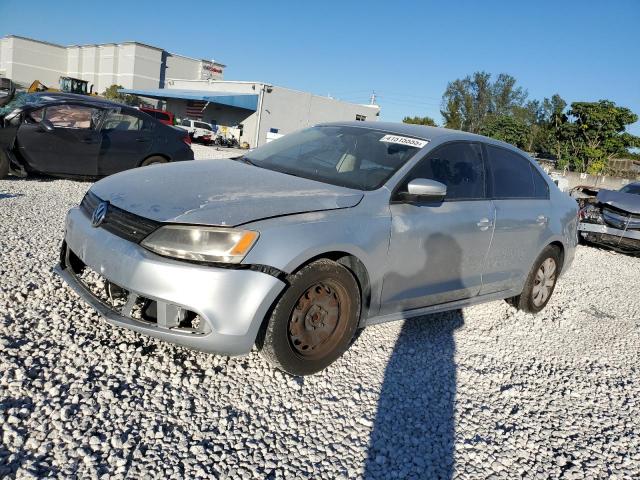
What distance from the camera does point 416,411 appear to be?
2.95m

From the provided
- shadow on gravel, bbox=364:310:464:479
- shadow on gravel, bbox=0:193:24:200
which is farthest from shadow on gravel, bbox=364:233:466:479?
shadow on gravel, bbox=0:193:24:200

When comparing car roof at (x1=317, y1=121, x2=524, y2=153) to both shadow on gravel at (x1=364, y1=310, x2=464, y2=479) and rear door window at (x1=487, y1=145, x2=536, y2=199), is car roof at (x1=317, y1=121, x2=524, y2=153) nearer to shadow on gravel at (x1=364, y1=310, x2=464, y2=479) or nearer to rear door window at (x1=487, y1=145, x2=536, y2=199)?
rear door window at (x1=487, y1=145, x2=536, y2=199)

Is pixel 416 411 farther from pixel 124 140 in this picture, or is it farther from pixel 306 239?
pixel 124 140

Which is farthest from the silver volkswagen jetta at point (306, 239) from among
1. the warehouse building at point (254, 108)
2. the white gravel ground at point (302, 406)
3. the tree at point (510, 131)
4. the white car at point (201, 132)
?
the tree at point (510, 131)

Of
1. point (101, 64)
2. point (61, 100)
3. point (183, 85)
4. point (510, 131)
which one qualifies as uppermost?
point (101, 64)

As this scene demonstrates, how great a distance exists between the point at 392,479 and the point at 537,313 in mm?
3404

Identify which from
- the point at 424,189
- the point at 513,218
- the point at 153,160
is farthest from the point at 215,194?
the point at 153,160

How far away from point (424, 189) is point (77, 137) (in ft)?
21.7

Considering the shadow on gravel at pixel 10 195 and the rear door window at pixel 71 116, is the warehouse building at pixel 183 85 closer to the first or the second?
the rear door window at pixel 71 116

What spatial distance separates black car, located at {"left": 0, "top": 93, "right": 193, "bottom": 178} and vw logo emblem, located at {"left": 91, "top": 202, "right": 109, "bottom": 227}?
5.65m

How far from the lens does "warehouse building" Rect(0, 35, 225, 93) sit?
67125mm

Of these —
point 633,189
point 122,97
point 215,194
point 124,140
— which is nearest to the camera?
point 215,194

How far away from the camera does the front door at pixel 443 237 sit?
337 cm

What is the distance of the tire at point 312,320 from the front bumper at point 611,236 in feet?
26.7
